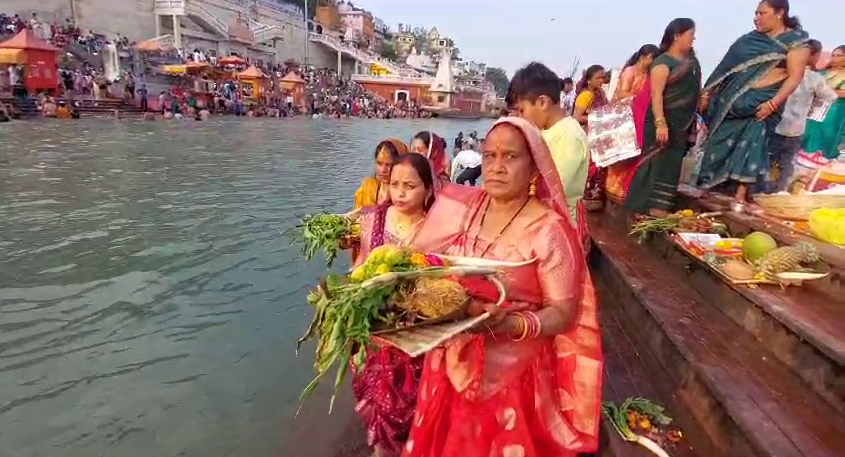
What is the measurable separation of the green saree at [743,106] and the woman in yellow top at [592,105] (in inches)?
59.0

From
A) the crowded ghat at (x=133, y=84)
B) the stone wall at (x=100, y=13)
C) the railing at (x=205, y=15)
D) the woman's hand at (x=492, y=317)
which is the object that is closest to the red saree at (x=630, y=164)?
the woman's hand at (x=492, y=317)

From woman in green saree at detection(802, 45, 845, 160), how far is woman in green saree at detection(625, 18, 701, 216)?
88.0 inches

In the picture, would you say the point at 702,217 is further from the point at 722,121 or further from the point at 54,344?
the point at 54,344

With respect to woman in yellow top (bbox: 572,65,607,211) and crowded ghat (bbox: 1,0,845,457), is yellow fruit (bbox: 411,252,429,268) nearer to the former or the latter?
crowded ghat (bbox: 1,0,845,457)

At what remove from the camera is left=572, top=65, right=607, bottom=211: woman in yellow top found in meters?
5.96

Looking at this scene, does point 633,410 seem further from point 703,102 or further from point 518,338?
point 703,102

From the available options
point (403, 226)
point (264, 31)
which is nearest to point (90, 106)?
point (403, 226)

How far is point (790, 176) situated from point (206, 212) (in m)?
8.02

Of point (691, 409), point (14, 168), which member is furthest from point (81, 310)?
point (14, 168)

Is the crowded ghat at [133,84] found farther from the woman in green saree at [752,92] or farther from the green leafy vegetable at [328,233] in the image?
the woman in green saree at [752,92]

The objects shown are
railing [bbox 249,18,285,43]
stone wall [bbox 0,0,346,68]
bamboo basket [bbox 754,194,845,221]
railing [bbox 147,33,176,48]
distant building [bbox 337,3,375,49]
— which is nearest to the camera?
bamboo basket [bbox 754,194,845,221]

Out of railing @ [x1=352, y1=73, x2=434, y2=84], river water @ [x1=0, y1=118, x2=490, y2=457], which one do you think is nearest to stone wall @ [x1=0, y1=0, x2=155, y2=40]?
railing @ [x1=352, y1=73, x2=434, y2=84]

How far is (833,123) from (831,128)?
0.06 meters

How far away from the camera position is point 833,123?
558 centimetres
